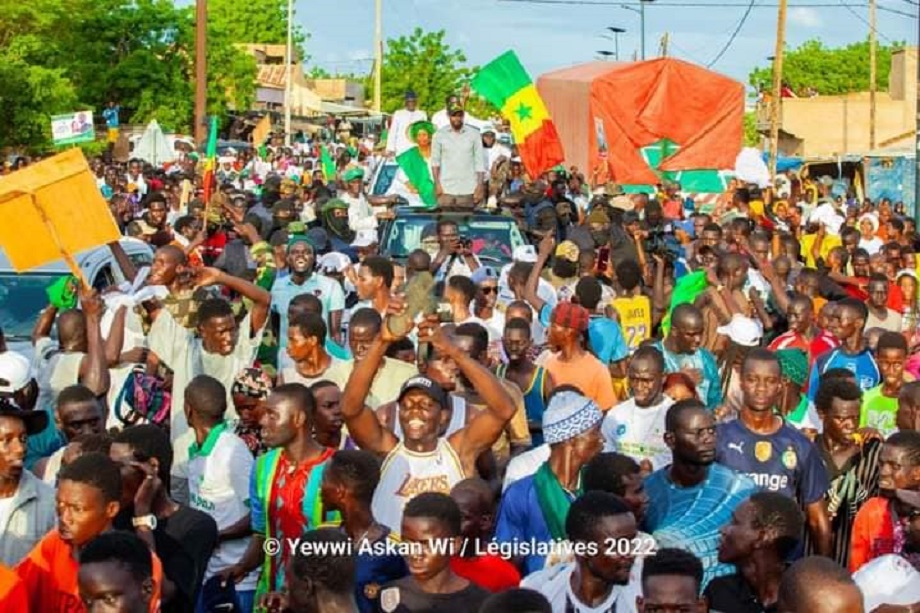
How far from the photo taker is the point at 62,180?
8.59 metres

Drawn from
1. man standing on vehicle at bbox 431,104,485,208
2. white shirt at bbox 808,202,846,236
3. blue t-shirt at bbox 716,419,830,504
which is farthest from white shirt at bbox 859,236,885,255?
blue t-shirt at bbox 716,419,830,504

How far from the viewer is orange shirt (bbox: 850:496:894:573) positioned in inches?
226

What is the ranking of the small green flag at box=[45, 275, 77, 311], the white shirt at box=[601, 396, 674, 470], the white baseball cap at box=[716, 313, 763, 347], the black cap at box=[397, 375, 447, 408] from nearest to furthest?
the black cap at box=[397, 375, 447, 408] < the white shirt at box=[601, 396, 674, 470] < the white baseball cap at box=[716, 313, 763, 347] < the small green flag at box=[45, 275, 77, 311]

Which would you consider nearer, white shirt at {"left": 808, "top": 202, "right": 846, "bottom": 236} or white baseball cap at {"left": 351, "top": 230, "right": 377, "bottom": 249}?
white baseball cap at {"left": 351, "top": 230, "right": 377, "bottom": 249}

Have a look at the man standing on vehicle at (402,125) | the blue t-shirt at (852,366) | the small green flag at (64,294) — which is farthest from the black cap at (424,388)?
the man standing on vehicle at (402,125)

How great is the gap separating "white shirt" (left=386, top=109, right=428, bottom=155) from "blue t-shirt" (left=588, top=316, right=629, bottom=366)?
370 inches

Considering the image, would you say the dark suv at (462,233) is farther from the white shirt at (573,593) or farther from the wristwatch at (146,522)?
the white shirt at (573,593)

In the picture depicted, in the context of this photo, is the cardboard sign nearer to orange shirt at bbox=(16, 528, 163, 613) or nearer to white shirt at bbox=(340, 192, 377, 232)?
orange shirt at bbox=(16, 528, 163, 613)

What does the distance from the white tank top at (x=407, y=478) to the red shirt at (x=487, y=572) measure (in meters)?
0.63

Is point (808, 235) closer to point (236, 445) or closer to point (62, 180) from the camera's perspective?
point (62, 180)

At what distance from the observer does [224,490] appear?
6.43m

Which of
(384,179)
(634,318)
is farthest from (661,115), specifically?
(634,318)

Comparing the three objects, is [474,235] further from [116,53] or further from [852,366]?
[116,53]

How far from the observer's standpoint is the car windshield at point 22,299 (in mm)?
9867
